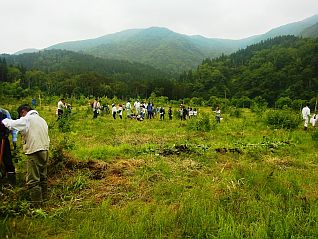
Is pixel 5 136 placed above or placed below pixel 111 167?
above

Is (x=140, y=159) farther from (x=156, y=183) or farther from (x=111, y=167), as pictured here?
(x=156, y=183)

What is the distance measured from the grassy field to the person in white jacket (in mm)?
205

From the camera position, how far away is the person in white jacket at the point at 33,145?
4.74 m

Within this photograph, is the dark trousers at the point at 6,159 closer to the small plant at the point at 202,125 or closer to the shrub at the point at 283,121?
the small plant at the point at 202,125

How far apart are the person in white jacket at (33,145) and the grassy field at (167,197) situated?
205mm

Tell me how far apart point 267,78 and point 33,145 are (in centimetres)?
7311

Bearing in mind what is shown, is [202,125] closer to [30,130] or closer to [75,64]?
[30,130]

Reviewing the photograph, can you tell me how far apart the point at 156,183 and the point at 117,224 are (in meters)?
1.88

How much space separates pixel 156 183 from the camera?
19.2ft

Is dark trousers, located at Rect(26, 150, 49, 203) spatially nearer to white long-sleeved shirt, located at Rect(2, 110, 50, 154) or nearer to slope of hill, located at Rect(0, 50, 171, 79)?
white long-sleeved shirt, located at Rect(2, 110, 50, 154)

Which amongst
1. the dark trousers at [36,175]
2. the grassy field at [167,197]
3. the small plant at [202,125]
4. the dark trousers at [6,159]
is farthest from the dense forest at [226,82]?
the dark trousers at [36,175]

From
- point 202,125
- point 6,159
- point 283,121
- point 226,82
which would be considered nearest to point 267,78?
point 226,82

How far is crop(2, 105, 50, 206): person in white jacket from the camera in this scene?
4.74 metres

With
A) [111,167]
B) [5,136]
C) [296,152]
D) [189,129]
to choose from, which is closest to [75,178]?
[111,167]
